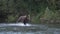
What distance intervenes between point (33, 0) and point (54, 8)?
3.22 m

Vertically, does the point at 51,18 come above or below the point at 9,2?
below

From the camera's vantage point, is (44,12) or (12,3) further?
(12,3)

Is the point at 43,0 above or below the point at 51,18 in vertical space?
above

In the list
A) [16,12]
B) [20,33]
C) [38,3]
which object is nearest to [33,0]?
[38,3]

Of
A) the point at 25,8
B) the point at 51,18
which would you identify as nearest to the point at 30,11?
the point at 25,8

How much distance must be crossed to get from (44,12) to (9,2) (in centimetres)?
Answer: 543

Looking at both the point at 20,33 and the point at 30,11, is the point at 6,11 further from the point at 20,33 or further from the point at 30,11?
the point at 20,33

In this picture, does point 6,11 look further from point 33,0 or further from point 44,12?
point 44,12

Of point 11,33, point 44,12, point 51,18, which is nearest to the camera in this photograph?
point 11,33

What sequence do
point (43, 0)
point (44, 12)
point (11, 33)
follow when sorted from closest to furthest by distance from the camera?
point (11, 33) → point (44, 12) → point (43, 0)

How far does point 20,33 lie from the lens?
7.43 m

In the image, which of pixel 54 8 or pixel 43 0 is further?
pixel 43 0

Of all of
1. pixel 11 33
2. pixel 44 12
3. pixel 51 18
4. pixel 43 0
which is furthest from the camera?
pixel 43 0

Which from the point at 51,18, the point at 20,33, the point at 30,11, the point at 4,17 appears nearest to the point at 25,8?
the point at 30,11
